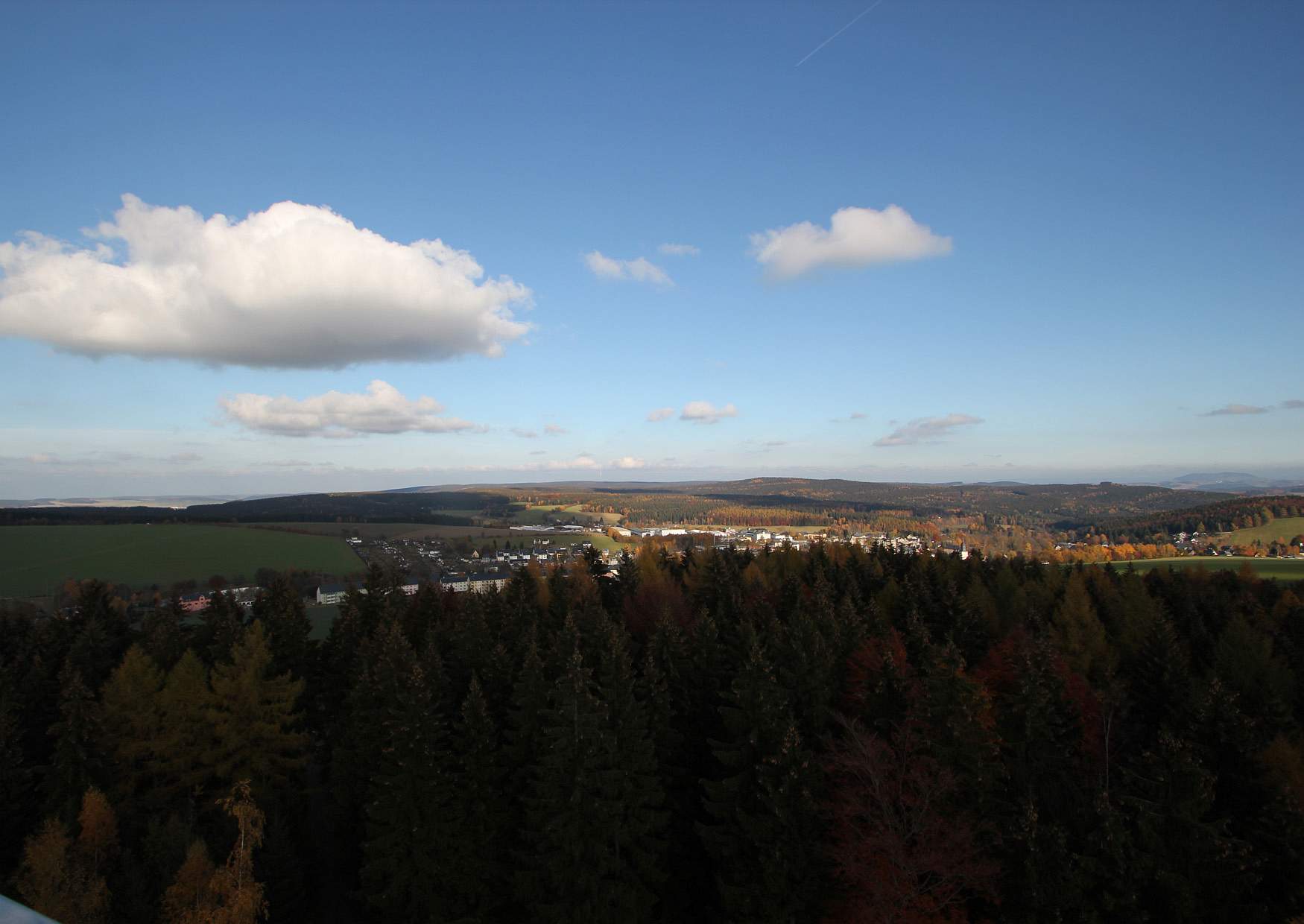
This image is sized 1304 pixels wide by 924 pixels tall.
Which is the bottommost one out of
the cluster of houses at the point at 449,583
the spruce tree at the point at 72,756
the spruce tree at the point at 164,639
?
the cluster of houses at the point at 449,583

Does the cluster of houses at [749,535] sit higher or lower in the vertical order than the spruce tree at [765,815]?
lower

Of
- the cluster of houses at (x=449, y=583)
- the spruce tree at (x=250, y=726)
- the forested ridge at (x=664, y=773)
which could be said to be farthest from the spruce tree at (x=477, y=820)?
the cluster of houses at (x=449, y=583)

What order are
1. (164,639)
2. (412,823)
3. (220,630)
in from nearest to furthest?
(412,823) → (164,639) → (220,630)

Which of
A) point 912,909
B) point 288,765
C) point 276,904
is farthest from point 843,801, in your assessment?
point 288,765

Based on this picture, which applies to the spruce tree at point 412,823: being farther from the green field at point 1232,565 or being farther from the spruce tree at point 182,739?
the green field at point 1232,565

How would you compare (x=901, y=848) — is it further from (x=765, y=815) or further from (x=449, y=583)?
(x=449, y=583)

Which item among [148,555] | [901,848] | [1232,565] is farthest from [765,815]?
[148,555]

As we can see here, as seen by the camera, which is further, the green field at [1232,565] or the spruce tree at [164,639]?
the green field at [1232,565]
